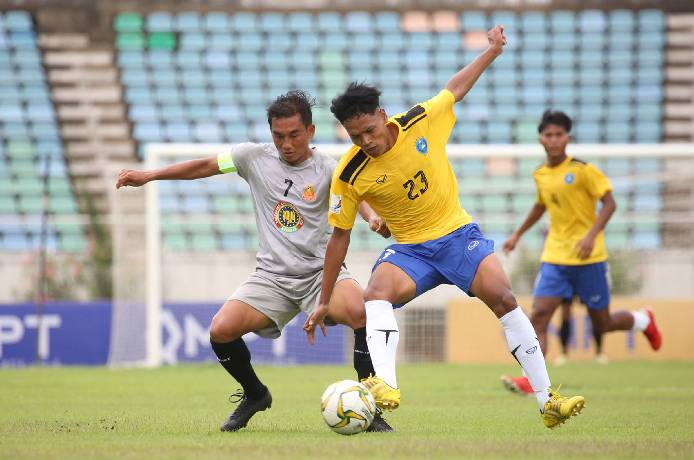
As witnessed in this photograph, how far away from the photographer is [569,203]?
9906mm

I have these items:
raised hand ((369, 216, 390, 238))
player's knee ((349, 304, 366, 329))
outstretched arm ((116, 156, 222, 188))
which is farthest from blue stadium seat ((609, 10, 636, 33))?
player's knee ((349, 304, 366, 329))

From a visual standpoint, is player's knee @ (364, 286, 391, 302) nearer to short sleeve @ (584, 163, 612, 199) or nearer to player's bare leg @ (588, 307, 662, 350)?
short sleeve @ (584, 163, 612, 199)

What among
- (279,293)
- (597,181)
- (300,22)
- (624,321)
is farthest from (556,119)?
(300,22)

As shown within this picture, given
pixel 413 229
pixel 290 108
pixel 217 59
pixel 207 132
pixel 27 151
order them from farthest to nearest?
1. pixel 217 59
2. pixel 207 132
3. pixel 27 151
4. pixel 413 229
5. pixel 290 108

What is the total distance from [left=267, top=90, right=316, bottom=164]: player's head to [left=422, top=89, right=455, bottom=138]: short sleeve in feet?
2.21

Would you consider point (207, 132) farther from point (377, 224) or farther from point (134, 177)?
point (377, 224)

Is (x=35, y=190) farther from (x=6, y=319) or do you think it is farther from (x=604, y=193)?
(x=604, y=193)

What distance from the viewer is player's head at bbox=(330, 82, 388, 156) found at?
5.42m

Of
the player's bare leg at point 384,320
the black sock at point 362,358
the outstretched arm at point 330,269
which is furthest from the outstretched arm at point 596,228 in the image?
the outstretched arm at point 330,269

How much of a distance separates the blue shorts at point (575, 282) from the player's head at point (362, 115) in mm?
4631

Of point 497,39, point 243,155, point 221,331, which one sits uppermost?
point 497,39

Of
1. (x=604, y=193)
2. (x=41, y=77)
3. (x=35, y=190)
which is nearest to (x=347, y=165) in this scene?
(x=604, y=193)

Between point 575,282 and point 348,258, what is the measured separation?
6835 millimetres

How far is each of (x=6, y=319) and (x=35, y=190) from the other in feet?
24.1
